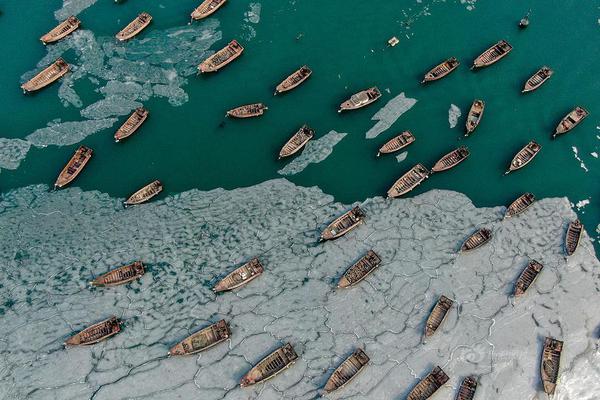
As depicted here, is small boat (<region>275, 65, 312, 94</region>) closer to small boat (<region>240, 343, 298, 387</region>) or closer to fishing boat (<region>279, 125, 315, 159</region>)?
fishing boat (<region>279, 125, 315, 159</region>)

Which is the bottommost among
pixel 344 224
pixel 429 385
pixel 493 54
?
pixel 429 385

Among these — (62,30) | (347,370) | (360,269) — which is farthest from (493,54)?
(62,30)

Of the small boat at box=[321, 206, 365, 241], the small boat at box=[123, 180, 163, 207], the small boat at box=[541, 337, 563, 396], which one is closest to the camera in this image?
the small boat at box=[541, 337, 563, 396]

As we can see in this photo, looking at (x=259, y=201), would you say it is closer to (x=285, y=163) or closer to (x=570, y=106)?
(x=285, y=163)

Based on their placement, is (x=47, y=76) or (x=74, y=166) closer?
(x=74, y=166)

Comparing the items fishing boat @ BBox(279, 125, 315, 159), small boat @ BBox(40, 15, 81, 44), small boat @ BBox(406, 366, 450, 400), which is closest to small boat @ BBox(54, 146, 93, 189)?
small boat @ BBox(40, 15, 81, 44)

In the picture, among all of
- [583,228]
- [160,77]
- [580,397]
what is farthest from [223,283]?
[583,228]

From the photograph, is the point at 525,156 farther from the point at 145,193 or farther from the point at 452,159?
the point at 145,193
